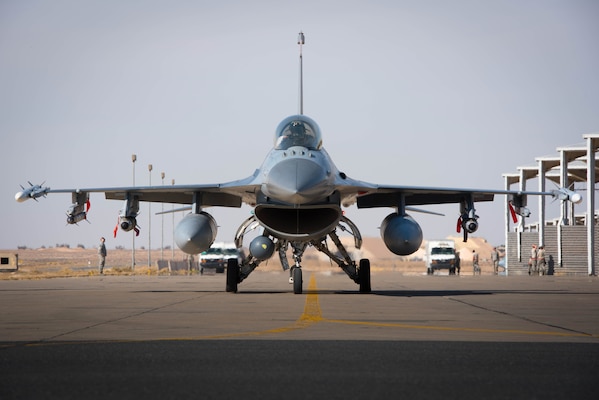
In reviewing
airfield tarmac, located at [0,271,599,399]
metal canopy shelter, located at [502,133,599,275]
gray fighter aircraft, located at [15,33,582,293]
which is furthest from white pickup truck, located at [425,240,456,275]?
airfield tarmac, located at [0,271,599,399]

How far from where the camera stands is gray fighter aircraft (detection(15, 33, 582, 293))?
17484mm

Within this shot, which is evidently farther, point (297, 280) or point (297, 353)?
point (297, 280)

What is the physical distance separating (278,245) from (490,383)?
15121 millimetres

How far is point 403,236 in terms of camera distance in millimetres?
19594

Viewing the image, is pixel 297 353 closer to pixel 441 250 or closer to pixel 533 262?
pixel 533 262

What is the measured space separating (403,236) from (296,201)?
3725 millimetres

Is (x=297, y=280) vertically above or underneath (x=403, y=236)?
underneath

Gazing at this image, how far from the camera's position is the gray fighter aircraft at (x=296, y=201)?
688 inches

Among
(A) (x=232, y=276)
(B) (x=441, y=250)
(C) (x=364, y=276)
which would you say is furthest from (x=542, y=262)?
(A) (x=232, y=276)

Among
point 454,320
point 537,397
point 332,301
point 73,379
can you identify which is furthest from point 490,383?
point 332,301

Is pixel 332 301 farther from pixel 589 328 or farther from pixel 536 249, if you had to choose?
pixel 536 249

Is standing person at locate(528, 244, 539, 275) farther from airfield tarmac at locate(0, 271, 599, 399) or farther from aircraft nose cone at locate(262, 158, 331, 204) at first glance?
airfield tarmac at locate(0, 271, 599, 399)

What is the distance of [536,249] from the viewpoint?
4941 cm

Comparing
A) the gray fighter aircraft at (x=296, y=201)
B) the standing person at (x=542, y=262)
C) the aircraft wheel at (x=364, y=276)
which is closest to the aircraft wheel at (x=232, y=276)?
the gray fighter aircraft at (x=296, y=201)
